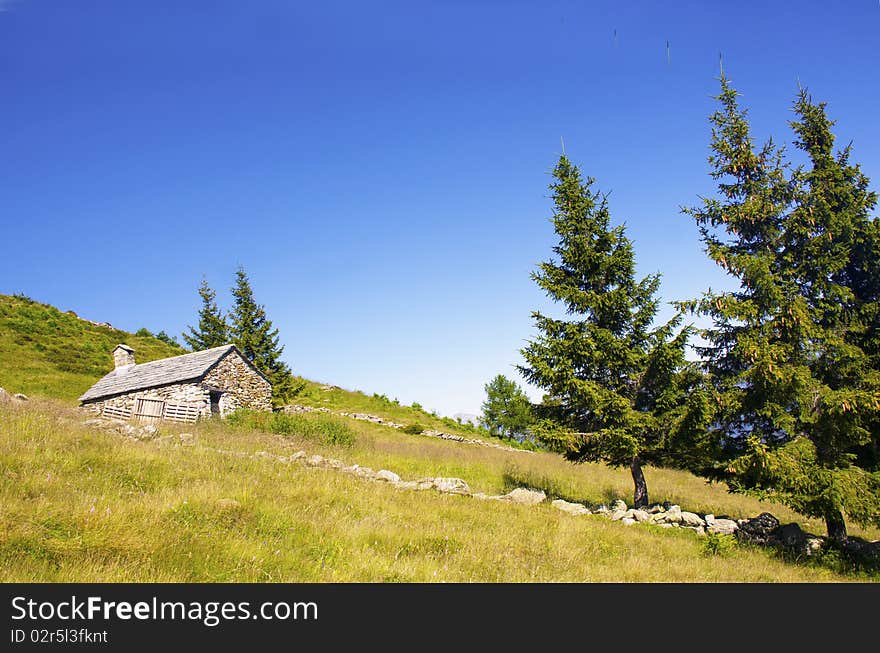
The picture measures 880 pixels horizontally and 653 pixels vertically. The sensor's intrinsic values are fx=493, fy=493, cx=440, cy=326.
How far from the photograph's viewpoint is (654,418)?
47.0 ft

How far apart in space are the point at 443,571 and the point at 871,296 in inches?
544

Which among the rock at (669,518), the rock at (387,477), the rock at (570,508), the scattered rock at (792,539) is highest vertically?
the rock at (387,477)

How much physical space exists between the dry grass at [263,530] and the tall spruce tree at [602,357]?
2909 millimetres

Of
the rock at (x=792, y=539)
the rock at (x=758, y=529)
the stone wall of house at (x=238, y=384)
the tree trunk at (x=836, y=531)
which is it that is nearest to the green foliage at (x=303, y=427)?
the stone wall of house at (x=238, y=384)

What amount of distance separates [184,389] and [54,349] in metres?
20.8

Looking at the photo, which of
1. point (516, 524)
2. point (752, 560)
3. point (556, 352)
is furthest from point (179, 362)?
point (752, 560)

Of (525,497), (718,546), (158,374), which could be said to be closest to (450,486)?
(525,497)

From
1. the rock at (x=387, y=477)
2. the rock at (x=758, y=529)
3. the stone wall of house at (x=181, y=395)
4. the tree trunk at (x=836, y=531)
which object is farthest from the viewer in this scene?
the stone wall of house at (x=181, y=395)

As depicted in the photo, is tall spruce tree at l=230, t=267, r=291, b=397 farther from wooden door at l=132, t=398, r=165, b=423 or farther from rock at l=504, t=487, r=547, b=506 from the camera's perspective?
rock at l=504, t=487, r=547, b=506

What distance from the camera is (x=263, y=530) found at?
7.46 meters

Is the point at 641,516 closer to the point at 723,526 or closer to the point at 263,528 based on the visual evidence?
the point at 723,526

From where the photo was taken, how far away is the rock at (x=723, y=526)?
1316 cm

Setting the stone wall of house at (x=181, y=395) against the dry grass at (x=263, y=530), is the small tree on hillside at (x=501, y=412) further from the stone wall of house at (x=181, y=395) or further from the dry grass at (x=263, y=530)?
the dry grass at (x=263, y=530)

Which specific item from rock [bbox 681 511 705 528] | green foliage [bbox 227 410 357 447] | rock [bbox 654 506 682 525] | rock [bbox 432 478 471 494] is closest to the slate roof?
green foliage [bbox 227 410 357 447]
